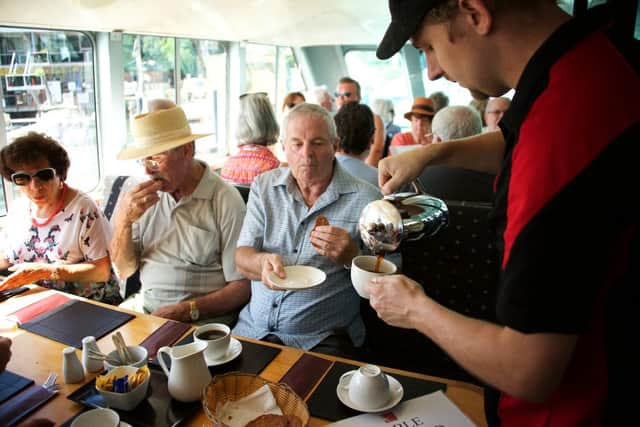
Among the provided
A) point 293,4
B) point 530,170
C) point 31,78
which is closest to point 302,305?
point 530,170

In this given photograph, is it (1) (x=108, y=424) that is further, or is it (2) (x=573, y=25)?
(1) (x=108, y=424)

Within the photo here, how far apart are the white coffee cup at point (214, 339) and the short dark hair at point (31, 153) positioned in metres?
1.48

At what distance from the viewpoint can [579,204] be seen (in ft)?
2.44

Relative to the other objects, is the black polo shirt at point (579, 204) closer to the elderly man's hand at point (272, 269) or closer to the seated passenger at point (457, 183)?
the elderly man's hand at point (272, 269)

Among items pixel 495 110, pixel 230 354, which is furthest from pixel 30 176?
pixel 495 110

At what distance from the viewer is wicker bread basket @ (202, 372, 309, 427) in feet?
3.85

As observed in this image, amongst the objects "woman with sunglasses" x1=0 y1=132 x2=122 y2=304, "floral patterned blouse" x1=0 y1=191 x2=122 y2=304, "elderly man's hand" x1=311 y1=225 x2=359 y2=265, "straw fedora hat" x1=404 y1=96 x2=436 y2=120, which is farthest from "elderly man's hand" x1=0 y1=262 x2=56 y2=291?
"straw fedora hat" x1=404 y1=96 x2=436 y2=120

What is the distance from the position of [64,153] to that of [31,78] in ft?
4.88

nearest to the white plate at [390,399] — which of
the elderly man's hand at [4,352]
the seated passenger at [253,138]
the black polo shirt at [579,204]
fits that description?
the black polo shirt at [579,204]

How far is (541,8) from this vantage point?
91 cm

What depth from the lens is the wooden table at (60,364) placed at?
4.25 feet

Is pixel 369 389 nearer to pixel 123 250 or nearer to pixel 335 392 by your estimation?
pixel 335 392

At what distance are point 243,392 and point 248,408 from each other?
5 cm

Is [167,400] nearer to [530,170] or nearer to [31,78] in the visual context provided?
[530,170]
